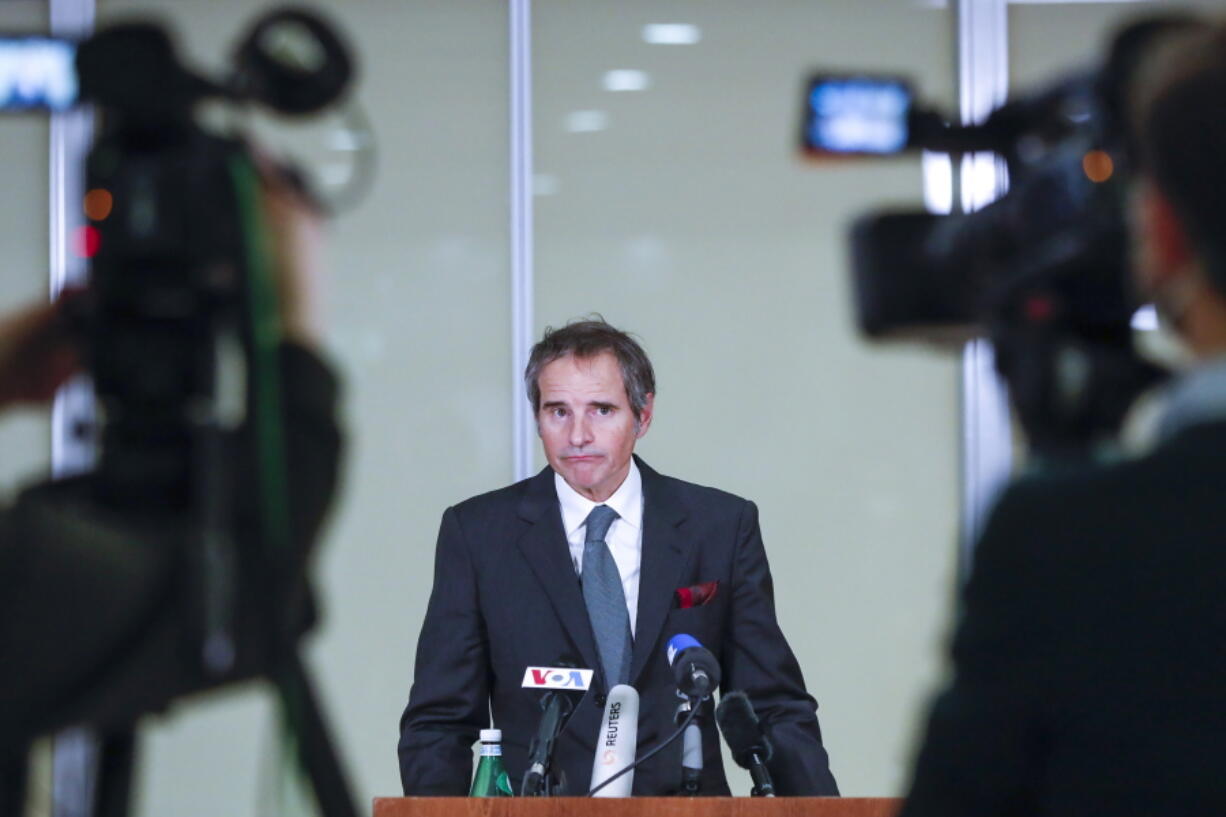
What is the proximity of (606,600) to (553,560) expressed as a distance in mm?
132

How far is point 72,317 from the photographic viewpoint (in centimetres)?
119

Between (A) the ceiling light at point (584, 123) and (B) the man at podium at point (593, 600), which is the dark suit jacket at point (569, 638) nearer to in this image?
(B) the man at podium at point (593, 600)

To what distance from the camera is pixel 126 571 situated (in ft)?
3.73

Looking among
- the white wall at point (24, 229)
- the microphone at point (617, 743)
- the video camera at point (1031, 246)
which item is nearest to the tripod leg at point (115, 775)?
the video camera at point (1031, 246)

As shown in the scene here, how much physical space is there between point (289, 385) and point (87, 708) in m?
0.28

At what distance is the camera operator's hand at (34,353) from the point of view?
3.89ft

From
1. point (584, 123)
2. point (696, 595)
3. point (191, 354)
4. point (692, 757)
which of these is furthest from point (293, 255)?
point (584, 123)

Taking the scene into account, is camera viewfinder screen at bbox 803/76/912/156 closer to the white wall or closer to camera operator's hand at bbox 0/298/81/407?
camera operator's hand at bbox 0/298/81/407

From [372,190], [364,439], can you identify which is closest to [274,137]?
[372,190]

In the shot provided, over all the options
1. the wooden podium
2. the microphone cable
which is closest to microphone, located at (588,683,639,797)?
the microphone cable

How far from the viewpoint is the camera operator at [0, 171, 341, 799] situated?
1.10 m

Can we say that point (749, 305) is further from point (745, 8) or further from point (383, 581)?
point (383, 581)

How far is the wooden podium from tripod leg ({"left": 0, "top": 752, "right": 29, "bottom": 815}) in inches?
46.7

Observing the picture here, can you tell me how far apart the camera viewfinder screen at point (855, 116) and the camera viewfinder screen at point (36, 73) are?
583 millimetres
